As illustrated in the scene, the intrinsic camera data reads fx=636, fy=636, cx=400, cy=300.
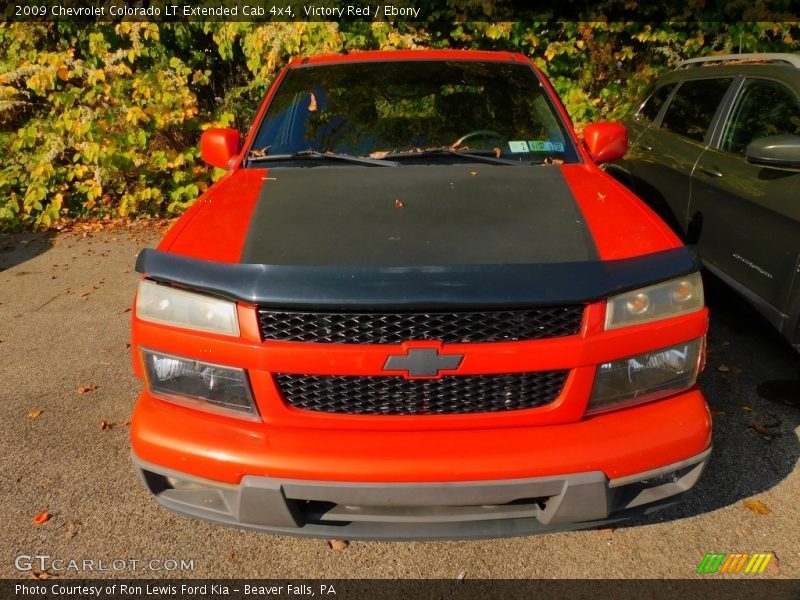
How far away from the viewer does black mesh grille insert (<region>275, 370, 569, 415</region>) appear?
6.68ft

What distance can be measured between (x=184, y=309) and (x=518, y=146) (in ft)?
5.96

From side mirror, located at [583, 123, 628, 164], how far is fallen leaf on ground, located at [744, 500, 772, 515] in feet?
5.67

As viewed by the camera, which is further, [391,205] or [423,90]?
[423,90]

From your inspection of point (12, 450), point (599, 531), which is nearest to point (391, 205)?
point (599, 531)

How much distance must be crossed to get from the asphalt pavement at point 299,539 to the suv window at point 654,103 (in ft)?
5.50

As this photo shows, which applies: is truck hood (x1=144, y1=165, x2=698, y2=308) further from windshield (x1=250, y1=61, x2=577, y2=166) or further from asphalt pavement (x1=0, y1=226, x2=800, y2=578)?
asphalt pavement (x1=0, y1=226, x2=800, y2=578)

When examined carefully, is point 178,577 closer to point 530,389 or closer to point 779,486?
point 530,389

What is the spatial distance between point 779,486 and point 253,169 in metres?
2.81

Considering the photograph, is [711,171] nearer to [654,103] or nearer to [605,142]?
[605,142]

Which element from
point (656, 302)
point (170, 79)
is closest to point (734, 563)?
point (656, 302)

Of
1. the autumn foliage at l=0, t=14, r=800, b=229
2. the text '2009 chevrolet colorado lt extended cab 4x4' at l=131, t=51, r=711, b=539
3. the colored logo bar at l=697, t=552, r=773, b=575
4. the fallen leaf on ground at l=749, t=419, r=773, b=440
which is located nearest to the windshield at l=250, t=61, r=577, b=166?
the text '2009 chevrolet colorado lt extended cab 4x4' at l=131, t=51, r=711, b=539

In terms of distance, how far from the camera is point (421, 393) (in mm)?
2043

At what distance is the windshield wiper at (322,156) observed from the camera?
2.95m

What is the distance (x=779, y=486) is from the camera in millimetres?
2875
